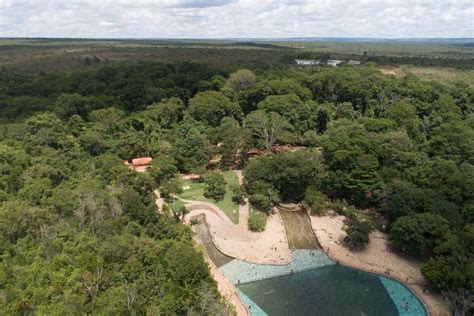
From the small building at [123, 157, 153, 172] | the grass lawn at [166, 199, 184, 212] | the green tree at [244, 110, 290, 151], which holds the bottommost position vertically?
the grass lawn at [166, 199, 184, 212]

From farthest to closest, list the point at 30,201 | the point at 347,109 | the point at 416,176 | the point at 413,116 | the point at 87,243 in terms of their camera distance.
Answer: the point at 347,109 < the point at 413,116 < the point at 416,176 < the point at 30,201 < the point at 87,243

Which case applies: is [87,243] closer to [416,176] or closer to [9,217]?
→ [9,217]

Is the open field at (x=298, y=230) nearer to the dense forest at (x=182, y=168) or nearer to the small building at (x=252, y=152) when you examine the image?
the dense forest at (x=182, y=168)

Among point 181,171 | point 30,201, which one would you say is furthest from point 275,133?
point 30,201

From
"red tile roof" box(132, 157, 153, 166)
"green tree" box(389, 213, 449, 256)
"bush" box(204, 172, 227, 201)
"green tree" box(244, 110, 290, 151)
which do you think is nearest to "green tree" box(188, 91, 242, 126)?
"green tree" box(244, 110, 290, 151)

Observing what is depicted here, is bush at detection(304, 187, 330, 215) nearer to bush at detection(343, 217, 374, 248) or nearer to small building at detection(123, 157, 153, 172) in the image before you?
bush at detection(343, 217, 374, 248)
